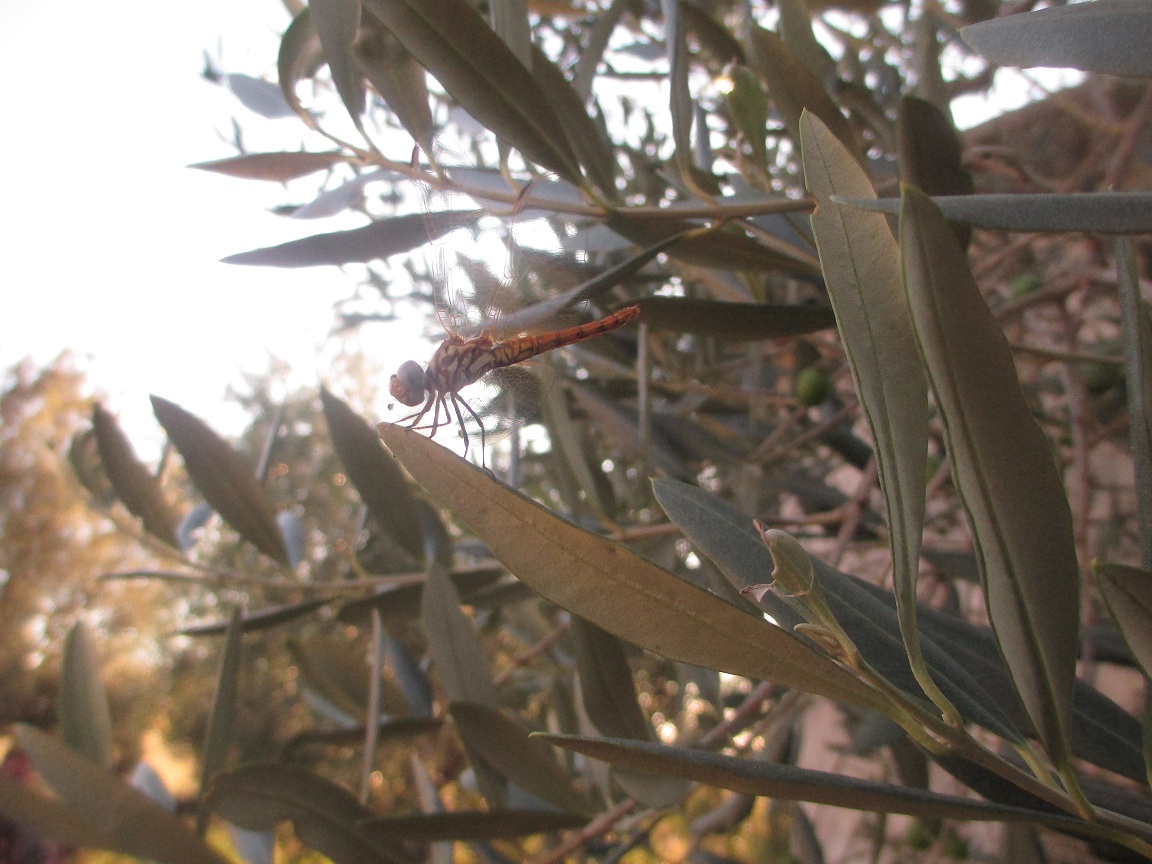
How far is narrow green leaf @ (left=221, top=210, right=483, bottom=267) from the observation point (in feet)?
2.96

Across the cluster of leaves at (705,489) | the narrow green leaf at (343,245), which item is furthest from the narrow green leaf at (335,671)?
the narrow green leaf at (343,245)

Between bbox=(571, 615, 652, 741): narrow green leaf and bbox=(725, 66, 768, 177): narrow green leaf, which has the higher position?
bbox=(725, 66, 768, 177): narrow green leaf

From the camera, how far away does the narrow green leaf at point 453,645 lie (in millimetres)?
985

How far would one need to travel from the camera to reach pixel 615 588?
0.45 metres

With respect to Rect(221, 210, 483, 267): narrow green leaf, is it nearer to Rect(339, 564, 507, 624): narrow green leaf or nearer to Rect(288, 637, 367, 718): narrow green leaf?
Rect(339, 564, 507, 624): narrow green leaf

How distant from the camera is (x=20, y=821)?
779 millimetres

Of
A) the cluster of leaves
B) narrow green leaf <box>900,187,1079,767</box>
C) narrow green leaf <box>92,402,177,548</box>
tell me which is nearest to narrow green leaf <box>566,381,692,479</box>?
the cluster of leaves

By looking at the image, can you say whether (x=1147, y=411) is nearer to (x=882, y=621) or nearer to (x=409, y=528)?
(x=882, y=621)

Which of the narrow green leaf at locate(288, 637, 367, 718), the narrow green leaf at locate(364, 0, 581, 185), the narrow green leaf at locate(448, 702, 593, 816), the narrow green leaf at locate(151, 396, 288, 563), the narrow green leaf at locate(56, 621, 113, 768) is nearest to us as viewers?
the narrow green leaf at locate(364, 0, 581, 185)

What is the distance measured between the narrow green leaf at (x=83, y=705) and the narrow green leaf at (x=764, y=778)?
1.11 m

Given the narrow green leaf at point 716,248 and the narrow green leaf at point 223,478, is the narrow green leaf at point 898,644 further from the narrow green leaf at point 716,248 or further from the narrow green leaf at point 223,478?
the narrow green leaf at point 223,478

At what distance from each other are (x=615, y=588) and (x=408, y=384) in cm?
48

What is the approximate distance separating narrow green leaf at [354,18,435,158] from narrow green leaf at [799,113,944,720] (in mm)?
523

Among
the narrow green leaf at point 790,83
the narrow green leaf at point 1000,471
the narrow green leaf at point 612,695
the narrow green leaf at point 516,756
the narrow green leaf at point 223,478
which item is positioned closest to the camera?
the narrow green leaf at point 1000,471
